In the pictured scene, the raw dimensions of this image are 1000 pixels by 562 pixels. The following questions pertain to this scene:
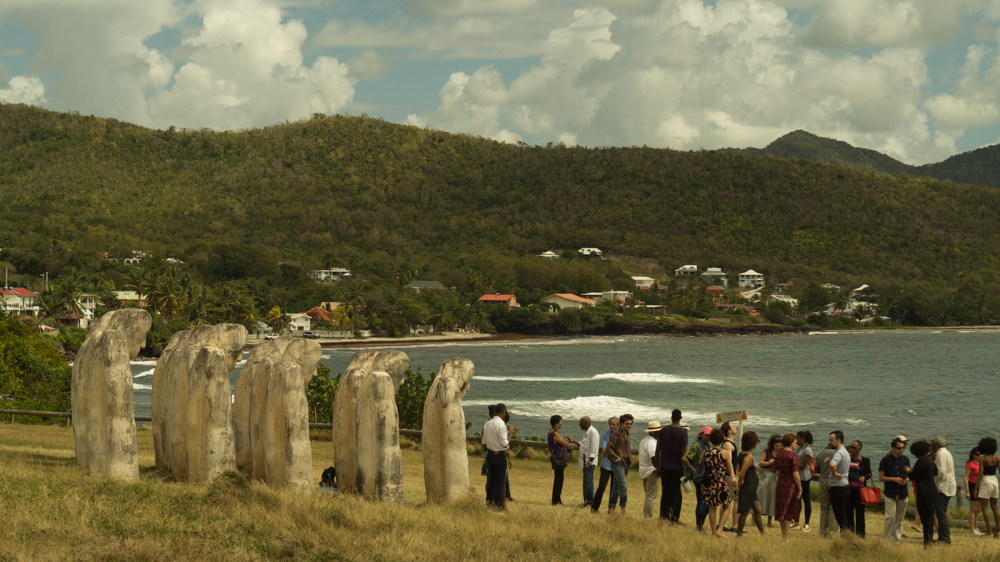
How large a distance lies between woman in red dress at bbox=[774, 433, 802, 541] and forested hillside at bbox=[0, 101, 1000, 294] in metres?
111

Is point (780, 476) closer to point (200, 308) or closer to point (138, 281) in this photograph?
point (200, 308)

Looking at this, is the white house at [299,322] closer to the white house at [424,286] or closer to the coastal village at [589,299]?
the coastal village at [589,299]

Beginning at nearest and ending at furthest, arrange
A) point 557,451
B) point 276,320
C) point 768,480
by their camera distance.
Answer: point 768,480 → point 557,451 → point 276,320

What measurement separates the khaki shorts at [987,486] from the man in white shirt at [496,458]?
5.68 meters

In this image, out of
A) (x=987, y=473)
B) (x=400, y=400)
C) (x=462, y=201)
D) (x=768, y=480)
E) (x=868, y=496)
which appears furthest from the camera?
(x=462, y=201)

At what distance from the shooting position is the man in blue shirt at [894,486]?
33.8 ft

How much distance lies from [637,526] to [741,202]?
14897 centimetres

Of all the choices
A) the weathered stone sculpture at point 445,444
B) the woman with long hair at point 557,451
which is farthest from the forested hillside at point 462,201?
the weathered stone sculpture at point 445,444

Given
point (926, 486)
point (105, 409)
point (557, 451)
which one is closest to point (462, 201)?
point (105, 409)

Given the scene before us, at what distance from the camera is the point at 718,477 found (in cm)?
988

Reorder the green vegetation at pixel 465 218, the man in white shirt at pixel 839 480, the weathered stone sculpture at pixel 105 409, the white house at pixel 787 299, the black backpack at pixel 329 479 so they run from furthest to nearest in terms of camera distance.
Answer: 1. the white house at pixel 787 299
2. the green vegetation at pixel 465 218
3. the black backpack at pixel 329 479
4. the weathered stone sculpture at pixel 105 409
5. the man in white shirt at pixel 839 480

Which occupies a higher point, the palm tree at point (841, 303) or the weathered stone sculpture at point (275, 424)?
the palm tree at point (841, 303)

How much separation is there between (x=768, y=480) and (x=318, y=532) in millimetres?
5184

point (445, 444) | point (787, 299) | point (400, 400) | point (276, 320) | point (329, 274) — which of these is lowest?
point (400, 400)
